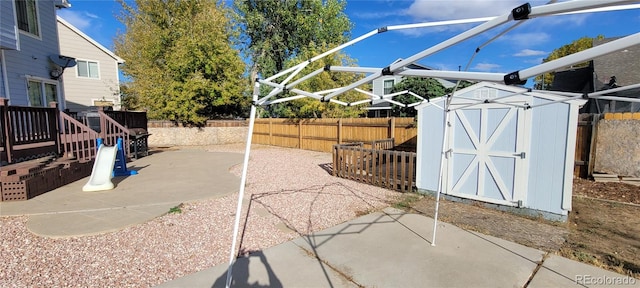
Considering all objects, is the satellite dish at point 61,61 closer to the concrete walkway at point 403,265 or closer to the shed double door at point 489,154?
the concrete walkway at point 403,265

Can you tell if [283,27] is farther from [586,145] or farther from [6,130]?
[586,145]

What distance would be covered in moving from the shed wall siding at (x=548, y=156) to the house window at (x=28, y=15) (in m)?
13.5

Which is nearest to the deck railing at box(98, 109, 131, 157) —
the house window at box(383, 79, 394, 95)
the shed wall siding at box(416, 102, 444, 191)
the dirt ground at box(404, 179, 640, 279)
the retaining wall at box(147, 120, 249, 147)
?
the retaining wall at box(147, 120, 249, 147)

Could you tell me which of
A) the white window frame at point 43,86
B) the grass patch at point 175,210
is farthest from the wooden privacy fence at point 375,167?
the white window frame at point 43,86

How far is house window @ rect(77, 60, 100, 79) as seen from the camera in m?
15.2

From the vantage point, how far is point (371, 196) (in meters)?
5.98

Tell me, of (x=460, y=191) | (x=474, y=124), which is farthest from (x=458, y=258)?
(x=474, y=124)

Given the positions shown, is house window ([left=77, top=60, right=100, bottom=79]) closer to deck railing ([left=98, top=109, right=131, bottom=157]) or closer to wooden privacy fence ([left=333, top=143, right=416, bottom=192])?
deck railing ([left=98, top=109, right=131, bottom=157])

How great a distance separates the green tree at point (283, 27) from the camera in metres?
22.7

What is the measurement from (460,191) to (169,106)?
51.0ft

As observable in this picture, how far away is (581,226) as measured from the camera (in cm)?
439

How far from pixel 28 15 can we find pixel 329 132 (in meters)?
11.1

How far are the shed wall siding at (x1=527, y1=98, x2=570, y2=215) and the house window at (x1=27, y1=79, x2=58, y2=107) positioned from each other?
1363cm

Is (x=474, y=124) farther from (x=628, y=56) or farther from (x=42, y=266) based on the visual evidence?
(x=628, y=56)
